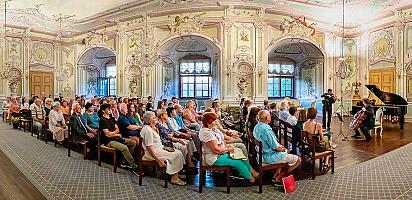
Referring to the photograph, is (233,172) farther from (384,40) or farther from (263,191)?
(384,40)

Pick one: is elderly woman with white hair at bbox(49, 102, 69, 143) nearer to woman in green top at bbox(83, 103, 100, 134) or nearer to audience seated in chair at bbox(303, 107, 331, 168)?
woman in green top at bbox(83, 103, 100, 134)

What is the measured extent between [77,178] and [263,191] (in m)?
2.39

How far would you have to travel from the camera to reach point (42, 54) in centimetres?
1614

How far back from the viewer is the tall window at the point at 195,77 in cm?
1503

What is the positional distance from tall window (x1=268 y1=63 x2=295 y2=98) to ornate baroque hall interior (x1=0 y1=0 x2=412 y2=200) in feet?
0.20

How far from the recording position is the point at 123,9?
13398 mm

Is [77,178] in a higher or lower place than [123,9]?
lower

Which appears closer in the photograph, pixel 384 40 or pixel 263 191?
pixel 263 191

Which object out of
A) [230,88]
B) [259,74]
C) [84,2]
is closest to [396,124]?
[259,74]

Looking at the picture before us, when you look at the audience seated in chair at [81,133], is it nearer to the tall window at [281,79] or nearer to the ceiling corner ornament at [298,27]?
→ the ceiling corner ornament at [298,27]

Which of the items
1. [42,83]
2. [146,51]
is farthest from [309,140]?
[42,83]

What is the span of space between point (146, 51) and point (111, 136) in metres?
8.43

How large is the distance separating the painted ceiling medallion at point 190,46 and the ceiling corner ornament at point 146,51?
50.2 inches

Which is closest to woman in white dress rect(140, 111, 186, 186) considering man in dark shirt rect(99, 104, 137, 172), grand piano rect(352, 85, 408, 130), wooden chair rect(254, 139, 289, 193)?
man in dark shirt rect(99, 104, 137, 172)
